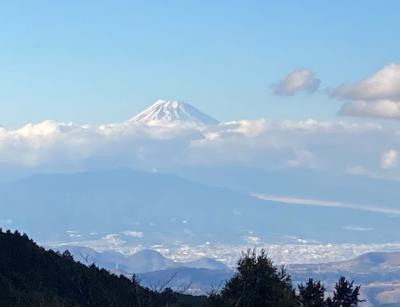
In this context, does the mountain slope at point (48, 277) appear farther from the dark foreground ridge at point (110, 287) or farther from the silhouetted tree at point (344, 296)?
the silhouetted tree at point (344, 296)

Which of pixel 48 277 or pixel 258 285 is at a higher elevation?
pixel 48 277

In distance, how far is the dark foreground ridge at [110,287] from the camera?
114 ft

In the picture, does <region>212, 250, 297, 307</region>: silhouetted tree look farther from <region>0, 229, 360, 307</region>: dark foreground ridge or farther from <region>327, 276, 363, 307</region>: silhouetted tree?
<region>327, 276, 363, 307</region>: silhouetted tree

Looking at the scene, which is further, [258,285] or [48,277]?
[48,277]

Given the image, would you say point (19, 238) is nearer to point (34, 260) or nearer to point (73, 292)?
point (34, 260)

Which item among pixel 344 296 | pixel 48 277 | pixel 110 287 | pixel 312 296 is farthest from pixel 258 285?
pixel 48 277

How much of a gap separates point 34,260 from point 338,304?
20.3m

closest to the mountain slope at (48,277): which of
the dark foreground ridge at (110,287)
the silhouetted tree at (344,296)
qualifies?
the dark foreground ridge at (110,287)

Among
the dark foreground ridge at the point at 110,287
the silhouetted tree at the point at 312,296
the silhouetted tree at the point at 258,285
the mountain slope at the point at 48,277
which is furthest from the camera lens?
the mountain slope at the point at 48,277

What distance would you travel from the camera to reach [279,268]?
38969 mm

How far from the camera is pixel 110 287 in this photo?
181 ft

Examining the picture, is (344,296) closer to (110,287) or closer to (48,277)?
A: (110,287)

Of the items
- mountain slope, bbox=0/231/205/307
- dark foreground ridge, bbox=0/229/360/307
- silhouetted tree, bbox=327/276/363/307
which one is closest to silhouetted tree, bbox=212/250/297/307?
dark foreground ridge, bbox=0/229/360/307

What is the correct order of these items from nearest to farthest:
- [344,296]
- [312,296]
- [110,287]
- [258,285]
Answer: [258,285] < [312,296] < [344,296] < [110,287]
